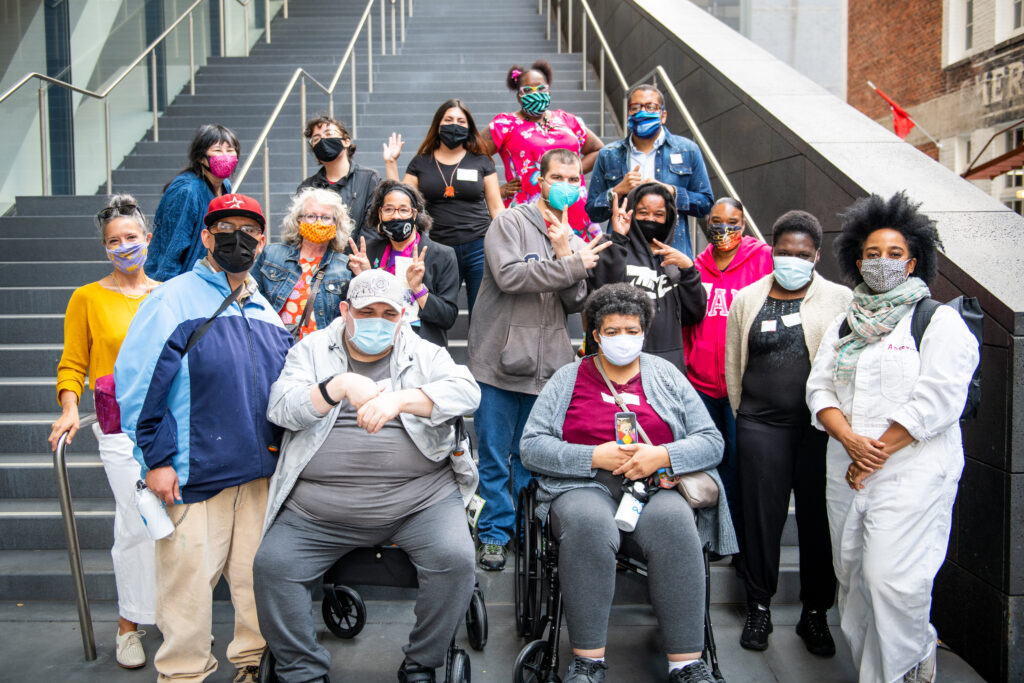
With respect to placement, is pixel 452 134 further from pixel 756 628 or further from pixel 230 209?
pixel 756 628

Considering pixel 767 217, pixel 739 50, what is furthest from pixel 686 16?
pixel 767 217

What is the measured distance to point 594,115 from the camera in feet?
30.5

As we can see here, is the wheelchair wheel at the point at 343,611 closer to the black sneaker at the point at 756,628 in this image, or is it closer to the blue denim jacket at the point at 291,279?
the blue denim jacket at the point at 291,279

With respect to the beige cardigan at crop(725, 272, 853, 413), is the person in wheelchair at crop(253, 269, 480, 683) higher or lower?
lower

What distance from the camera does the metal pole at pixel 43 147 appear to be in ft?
24.8

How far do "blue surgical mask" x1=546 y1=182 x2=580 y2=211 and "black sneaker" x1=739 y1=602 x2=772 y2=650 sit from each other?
2.01 meters

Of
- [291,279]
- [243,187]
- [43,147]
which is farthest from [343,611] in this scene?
[43,147]

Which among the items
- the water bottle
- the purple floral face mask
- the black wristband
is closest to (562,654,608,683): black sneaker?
the black wristband

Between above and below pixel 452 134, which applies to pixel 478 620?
below

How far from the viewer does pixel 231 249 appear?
132 inches

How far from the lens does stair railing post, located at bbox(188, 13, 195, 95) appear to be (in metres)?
10.1

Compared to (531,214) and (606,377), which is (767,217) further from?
(606,377)

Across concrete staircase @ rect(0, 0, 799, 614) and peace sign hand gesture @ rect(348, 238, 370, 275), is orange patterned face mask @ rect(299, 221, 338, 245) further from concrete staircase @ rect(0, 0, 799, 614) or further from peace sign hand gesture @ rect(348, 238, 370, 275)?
concrete staircase @ rect(0, 0, 799, 614)

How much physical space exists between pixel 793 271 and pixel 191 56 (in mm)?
8745
